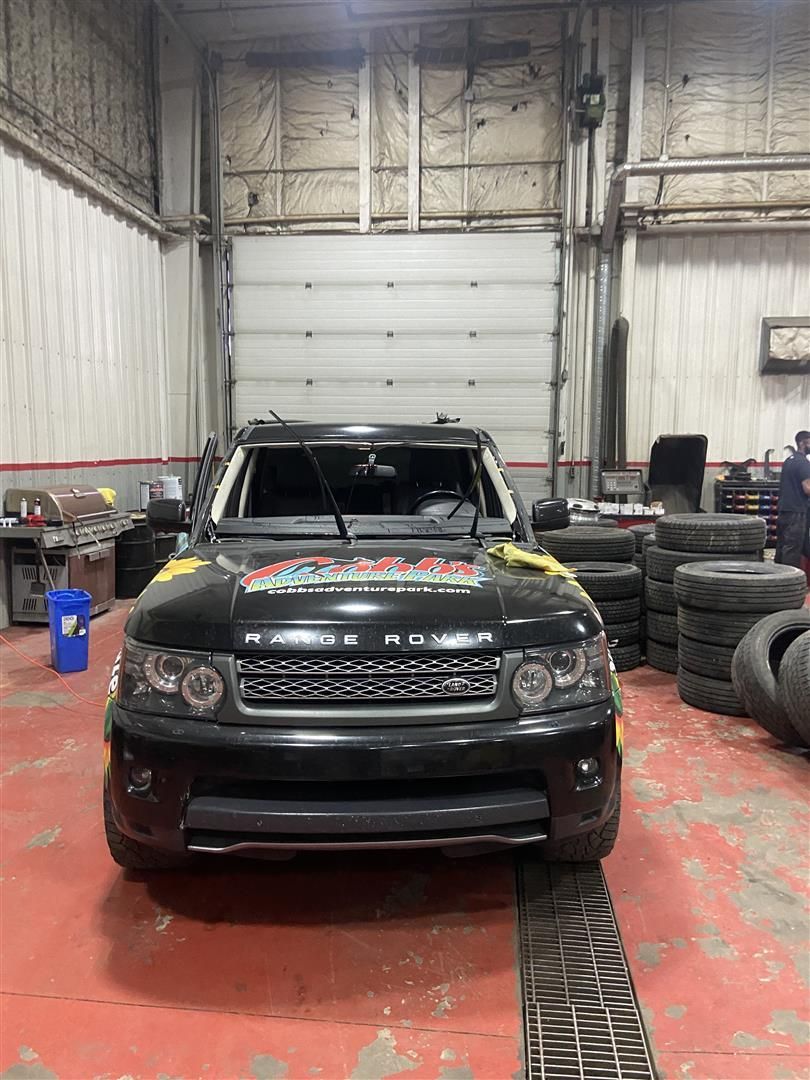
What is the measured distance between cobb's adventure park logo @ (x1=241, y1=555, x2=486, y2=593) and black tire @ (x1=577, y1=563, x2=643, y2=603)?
2783 mm

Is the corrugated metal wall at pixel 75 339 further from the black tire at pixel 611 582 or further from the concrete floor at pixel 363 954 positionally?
the black tire at pixel 611 582

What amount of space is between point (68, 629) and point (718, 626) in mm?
4521

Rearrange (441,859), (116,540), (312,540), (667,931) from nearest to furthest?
(667,931), (441,859), (312,540), (116,540)

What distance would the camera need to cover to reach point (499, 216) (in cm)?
1002

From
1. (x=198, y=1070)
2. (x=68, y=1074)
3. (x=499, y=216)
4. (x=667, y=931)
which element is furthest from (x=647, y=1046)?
(x=499, y=216)

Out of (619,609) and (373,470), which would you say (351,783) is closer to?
(373,470)

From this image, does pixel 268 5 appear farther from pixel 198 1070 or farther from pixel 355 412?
pixel 198 1070

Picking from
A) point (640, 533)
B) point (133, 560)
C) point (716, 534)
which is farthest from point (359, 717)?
point (133, 560)

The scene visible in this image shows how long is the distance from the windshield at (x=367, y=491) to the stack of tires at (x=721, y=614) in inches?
76.1

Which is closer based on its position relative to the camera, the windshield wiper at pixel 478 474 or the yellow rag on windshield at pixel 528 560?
the yellow rag on windshield at pixel 528 560

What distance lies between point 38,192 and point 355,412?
4.61 metres

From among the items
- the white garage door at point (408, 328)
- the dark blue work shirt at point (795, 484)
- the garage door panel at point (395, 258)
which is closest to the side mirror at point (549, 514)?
the dark blue work shirt at point (795, 484)

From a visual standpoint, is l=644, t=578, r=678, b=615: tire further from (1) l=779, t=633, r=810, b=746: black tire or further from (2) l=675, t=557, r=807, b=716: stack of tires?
(1) l=779, t=633, r=810, b=746: black tire

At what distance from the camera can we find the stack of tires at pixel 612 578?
5133 mm
